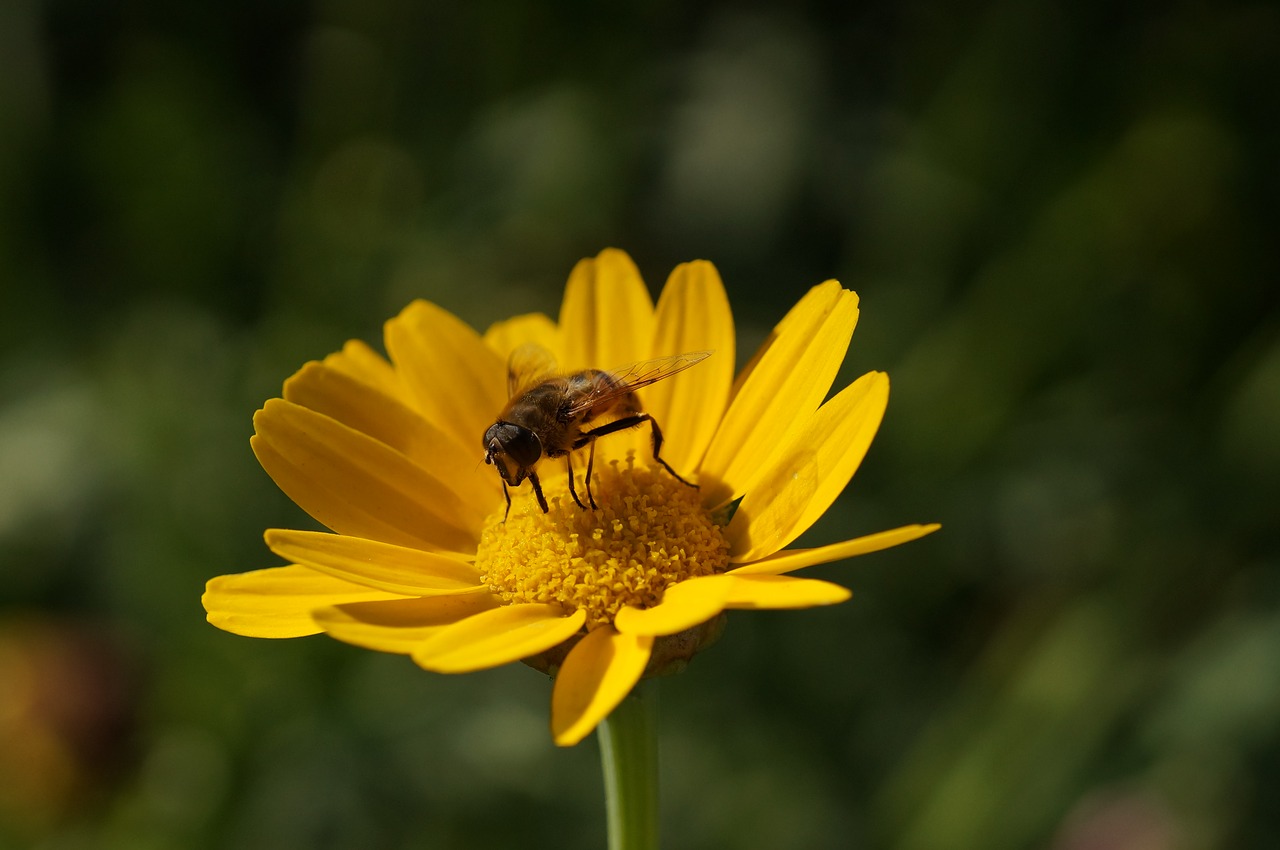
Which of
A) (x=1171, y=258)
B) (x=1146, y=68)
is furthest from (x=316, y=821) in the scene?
(x=1146, y=68)

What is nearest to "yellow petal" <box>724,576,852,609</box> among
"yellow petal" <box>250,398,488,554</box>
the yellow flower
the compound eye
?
the yellow flower

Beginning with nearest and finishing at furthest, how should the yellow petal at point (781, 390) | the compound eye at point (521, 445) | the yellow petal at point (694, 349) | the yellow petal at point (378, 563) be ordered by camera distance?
the yellow petal at point (378, 563), the yellow petal at point (781, 390), the compound eye at point (521, 445), the yellow petal at point (694, 349)

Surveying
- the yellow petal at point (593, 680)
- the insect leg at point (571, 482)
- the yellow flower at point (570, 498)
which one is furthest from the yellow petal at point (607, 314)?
the yellow petal at point (593, 680)

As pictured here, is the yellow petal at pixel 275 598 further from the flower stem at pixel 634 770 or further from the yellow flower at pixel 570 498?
the flower stem at pixel 634 770

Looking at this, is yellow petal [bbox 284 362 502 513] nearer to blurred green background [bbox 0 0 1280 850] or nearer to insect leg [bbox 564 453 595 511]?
insect leg [bbox 564 453 595 511]

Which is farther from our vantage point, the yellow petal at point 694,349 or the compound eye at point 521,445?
the yellow petal at point 694,349

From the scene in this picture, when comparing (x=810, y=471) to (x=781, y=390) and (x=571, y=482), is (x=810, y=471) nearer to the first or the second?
(x=781, y=390)
